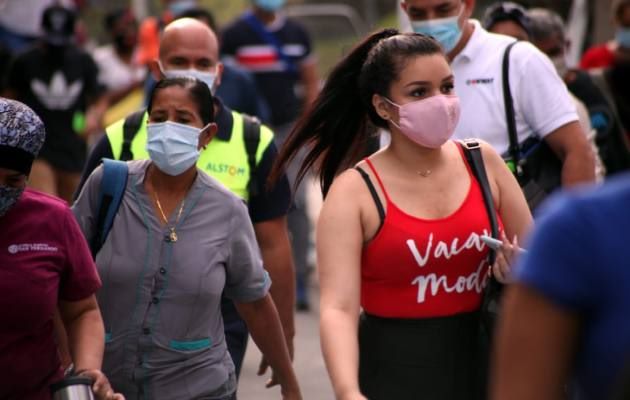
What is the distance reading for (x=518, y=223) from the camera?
442 centimetres

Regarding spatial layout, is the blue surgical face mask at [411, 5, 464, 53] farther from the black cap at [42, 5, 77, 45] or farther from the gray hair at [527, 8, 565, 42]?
the black cap at [42, 5, 77, 45]

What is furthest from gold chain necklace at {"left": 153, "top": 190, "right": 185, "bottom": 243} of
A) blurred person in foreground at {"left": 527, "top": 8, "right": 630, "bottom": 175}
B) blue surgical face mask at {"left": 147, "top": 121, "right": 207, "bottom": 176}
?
blurred person in foreground at {"left": 527, "top": 8, "right": 630, "bottom": 175}

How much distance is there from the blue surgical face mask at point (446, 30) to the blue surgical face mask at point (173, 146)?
118 centimetres

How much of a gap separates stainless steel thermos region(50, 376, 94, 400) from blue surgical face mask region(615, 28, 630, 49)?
7.11 metres

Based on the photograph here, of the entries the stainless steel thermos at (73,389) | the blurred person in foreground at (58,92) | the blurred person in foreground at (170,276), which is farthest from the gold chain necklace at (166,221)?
the blurred person in foreground at (58,92)

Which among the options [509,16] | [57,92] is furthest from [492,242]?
[57,92]

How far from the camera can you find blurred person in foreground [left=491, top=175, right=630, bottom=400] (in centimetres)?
238

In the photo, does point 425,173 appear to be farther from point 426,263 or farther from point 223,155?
point 223,155

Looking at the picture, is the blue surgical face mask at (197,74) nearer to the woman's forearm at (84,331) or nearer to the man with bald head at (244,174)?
the man with bald head at (244,174)

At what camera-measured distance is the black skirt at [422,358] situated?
169 inches

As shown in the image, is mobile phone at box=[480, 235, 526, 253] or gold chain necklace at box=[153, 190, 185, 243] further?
gold chain necklace at box=[153, 190, 185, 243]

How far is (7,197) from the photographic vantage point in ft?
13.0

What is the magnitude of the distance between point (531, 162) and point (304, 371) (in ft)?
10.6

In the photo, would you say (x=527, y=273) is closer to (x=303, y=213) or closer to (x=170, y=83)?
(x=170, y=83)
